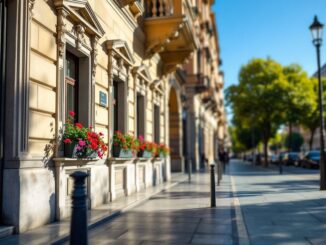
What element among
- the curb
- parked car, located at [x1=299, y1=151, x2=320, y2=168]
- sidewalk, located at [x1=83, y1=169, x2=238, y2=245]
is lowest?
sidewalk, located at [x1=83, y1=169, x2=238, y2=245]

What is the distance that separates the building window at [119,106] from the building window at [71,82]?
296cm

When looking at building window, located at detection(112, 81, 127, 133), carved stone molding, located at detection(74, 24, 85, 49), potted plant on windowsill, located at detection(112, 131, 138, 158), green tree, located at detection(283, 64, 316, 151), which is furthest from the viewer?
green tree, located at detection(283, 64, 316, 151)

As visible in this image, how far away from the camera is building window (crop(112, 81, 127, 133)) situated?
12102mm

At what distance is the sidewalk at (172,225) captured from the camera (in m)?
6.04

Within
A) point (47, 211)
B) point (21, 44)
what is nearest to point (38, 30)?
point (21, 44)

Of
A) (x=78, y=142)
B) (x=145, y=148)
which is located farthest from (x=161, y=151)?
(x=78, y=142)

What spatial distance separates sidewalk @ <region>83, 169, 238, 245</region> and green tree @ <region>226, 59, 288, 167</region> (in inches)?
1103

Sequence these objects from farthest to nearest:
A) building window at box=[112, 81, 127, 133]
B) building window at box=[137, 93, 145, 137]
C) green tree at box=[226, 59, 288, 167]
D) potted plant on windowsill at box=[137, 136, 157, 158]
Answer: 1. green tree at box=[226, 59, 288, 167]
2. building window at box=[137, 93, 145, 137]
3. potted plant on windowsill at box=[137, 136, 157, 158]
4. building window at box=[112, 81, 127, 133]

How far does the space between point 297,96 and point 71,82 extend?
1279 inches

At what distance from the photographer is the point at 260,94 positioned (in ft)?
122

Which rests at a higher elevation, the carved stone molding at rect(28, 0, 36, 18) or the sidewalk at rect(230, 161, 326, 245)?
the carved stone molding at rect(28, 0, 36, 18)

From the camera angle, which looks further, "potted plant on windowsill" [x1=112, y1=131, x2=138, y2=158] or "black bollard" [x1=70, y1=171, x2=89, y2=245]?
"potted plant on windowsill" [x1=112, y1=131, x2=138, y2=158]

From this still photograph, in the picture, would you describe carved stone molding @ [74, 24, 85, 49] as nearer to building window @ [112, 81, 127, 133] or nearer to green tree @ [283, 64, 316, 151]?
building window @ [112, 81, 127, 133]

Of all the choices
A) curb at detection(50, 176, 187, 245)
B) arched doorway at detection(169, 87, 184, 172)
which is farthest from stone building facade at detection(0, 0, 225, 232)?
arched doorway at detection(169, 87, 184, 172)
